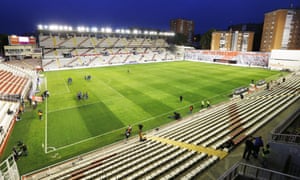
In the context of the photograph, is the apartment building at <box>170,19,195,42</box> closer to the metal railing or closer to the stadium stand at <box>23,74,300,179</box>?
the stadium stand at <box>23,74,300,179</box>

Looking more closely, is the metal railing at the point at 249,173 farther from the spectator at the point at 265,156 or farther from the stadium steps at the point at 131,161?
the stadium steps at the point at 131,161

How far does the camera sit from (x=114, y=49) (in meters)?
71.4

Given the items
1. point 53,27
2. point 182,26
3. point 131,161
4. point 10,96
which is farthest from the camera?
point 182,26

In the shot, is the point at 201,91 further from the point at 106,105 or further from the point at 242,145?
the point at 242,145

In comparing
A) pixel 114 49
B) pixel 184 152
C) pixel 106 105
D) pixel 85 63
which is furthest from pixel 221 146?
pixel 114 49

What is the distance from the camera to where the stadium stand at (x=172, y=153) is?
866 cm

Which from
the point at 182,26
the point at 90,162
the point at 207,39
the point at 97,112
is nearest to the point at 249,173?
the point at 90,162

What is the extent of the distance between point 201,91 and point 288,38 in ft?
203

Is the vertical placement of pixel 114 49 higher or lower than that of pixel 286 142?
higher

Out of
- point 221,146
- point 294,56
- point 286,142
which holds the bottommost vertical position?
point 221,146

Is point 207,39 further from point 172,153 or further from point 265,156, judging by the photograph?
point 265,156

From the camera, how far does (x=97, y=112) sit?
1955 centimetres

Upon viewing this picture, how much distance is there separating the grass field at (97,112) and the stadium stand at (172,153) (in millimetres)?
1727

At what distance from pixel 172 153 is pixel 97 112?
11598mm
